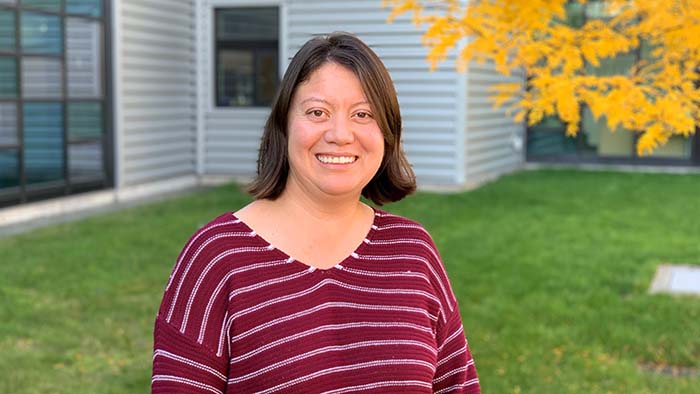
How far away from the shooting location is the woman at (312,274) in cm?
183

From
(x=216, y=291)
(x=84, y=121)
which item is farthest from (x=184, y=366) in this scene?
(x=84, y=121)

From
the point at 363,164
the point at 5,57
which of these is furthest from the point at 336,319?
the point at 5,57

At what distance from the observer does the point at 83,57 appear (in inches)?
448

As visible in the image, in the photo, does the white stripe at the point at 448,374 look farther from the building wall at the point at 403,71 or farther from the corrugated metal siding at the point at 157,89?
the building wall at the point at 403,71

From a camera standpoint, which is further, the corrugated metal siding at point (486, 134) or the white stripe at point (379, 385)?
the corrugated metal siding at point (486, 134)

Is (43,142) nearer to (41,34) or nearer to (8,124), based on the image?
(8,124)

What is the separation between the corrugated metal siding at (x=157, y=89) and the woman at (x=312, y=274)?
413 inches

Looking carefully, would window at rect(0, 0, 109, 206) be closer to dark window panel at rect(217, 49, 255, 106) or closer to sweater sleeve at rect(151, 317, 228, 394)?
dark window panel at rect(217, 49, 255, 106)

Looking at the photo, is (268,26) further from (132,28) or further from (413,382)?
(413,382)

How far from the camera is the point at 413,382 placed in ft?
6.36

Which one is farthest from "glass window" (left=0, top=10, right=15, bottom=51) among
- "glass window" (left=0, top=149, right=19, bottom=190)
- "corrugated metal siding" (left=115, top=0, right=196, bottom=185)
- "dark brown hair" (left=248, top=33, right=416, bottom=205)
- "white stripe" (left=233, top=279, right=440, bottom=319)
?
"white stripe" (left=233, top=279, right=440, bottom=319)

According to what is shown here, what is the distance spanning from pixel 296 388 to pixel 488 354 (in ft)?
12.0

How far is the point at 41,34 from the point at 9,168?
5.32ft

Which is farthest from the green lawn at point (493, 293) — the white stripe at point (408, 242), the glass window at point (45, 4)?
the white stripe at point (408, 242)
